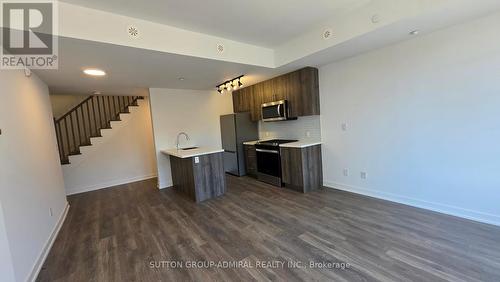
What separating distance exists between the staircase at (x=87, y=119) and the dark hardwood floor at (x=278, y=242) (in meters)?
2.80

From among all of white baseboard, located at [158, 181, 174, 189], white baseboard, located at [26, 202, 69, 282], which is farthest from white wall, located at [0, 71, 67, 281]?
white baseboard, located at [158, 181, 174, 189]

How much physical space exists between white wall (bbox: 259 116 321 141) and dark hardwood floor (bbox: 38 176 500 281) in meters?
1.33

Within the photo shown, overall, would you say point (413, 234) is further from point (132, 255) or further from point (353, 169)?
point (132, 255)

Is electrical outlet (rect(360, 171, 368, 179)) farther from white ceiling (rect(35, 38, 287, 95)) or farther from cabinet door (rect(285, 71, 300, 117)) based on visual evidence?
white ceiling (rect(35, 38, 287, 95))

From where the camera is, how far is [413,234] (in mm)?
2377

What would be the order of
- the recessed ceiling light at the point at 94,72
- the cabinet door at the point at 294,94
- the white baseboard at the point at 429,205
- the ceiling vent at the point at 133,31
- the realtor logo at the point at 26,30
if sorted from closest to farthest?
1. the realtor logo at the point at 26,30
2. the ceiling vent at the point at 133,31
3. the white baseboard at the point at 429,205
4. the recessed ceiling light at the point at 94,72
5. the cabinet door at the point at 294,94

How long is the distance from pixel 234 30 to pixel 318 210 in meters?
2.87

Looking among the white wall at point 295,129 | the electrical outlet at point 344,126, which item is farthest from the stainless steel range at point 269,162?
the electrical outlet at point 344,126

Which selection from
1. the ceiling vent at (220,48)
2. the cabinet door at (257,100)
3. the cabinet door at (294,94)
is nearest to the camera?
the ceiling vent at (220,48)

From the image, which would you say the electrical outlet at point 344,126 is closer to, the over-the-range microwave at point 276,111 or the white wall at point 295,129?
the white wall at point 295,129

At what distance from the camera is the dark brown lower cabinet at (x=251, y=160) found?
17.0 ft

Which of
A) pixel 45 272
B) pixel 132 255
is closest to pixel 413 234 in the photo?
pixel 132 255

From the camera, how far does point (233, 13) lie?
7.99 ft

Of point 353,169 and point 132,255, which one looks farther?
point 353,169
